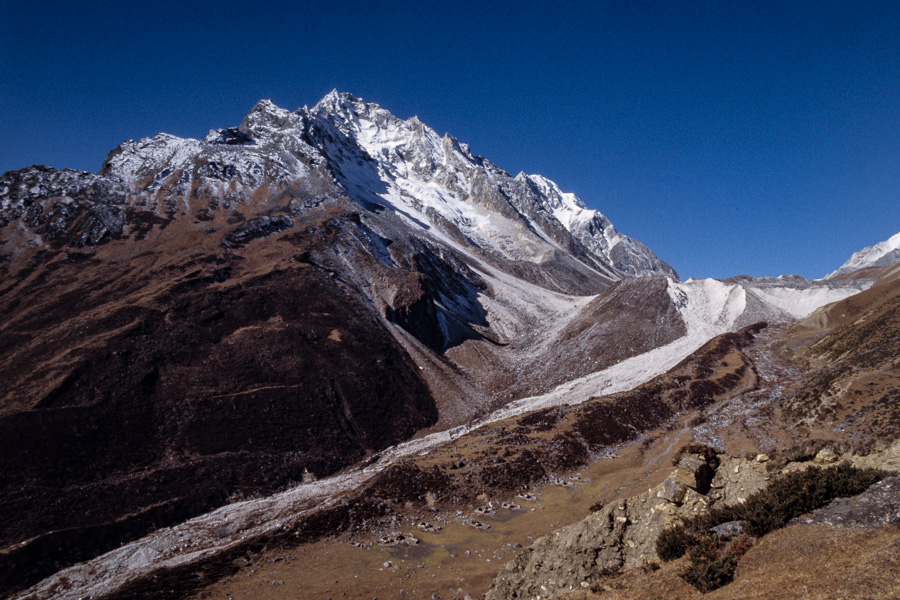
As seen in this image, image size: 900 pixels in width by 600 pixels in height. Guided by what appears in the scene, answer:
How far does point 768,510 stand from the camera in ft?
39.3

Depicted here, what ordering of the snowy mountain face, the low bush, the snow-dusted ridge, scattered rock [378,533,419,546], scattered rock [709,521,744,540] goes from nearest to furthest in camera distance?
the low bush < scattered rock [709,521,744,540] < scattered rock [378,533,419,546] < the snow-dusted ridge < the snowy mountain face

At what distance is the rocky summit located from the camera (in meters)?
30.3

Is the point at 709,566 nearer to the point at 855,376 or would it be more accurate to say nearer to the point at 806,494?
the point at 806,494

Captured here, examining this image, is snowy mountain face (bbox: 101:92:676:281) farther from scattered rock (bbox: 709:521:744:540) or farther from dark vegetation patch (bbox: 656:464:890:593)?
dark vegetation patch (bbox: 656:464:890:593)

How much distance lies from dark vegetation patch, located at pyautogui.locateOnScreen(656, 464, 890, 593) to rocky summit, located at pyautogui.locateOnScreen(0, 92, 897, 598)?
1.56 meters

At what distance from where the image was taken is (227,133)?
13050 centimetres

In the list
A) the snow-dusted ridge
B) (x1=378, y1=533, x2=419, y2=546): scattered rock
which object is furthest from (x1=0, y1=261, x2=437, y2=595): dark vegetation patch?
(x1=378, y1=533, x2=419, y2=546): scattered rock

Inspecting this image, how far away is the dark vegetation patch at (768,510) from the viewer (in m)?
11.1

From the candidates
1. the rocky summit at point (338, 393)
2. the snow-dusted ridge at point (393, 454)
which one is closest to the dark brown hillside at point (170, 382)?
the rocky summit at point (338, 393)

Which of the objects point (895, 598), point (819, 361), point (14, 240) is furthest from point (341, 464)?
point (14, 240)

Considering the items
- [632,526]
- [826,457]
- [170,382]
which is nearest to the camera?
[826,457]

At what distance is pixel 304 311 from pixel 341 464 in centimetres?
2653

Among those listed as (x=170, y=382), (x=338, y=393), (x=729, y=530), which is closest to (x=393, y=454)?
(x=338, y=393)

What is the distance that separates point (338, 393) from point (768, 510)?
166ft
